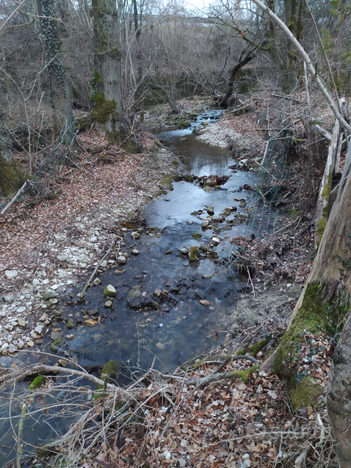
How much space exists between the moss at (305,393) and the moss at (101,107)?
10.5m

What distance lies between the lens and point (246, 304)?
5129 mm

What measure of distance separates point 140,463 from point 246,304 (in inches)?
124

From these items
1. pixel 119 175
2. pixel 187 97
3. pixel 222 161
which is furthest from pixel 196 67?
pixel 119 175

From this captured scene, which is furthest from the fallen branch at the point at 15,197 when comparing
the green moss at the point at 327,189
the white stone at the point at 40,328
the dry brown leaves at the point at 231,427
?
the green moss at the point at 327,189

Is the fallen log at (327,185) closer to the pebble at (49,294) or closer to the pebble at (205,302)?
the pebble at (205,302)

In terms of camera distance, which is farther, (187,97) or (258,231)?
(187,97)

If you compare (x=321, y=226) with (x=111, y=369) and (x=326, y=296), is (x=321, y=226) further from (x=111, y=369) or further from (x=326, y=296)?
(x=111, y=369)

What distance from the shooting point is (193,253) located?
6508mm

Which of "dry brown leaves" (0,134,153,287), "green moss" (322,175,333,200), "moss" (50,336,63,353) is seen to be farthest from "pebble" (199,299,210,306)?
"dry brown leaves" (0,134,153,287)

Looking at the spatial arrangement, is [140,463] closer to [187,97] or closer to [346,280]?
[346,280]

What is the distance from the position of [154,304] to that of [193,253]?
1681 mm

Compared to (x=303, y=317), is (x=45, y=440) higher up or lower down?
lower down

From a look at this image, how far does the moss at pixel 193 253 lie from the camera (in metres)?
6.44

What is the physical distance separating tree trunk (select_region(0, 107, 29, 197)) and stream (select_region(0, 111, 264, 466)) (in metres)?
2.63
